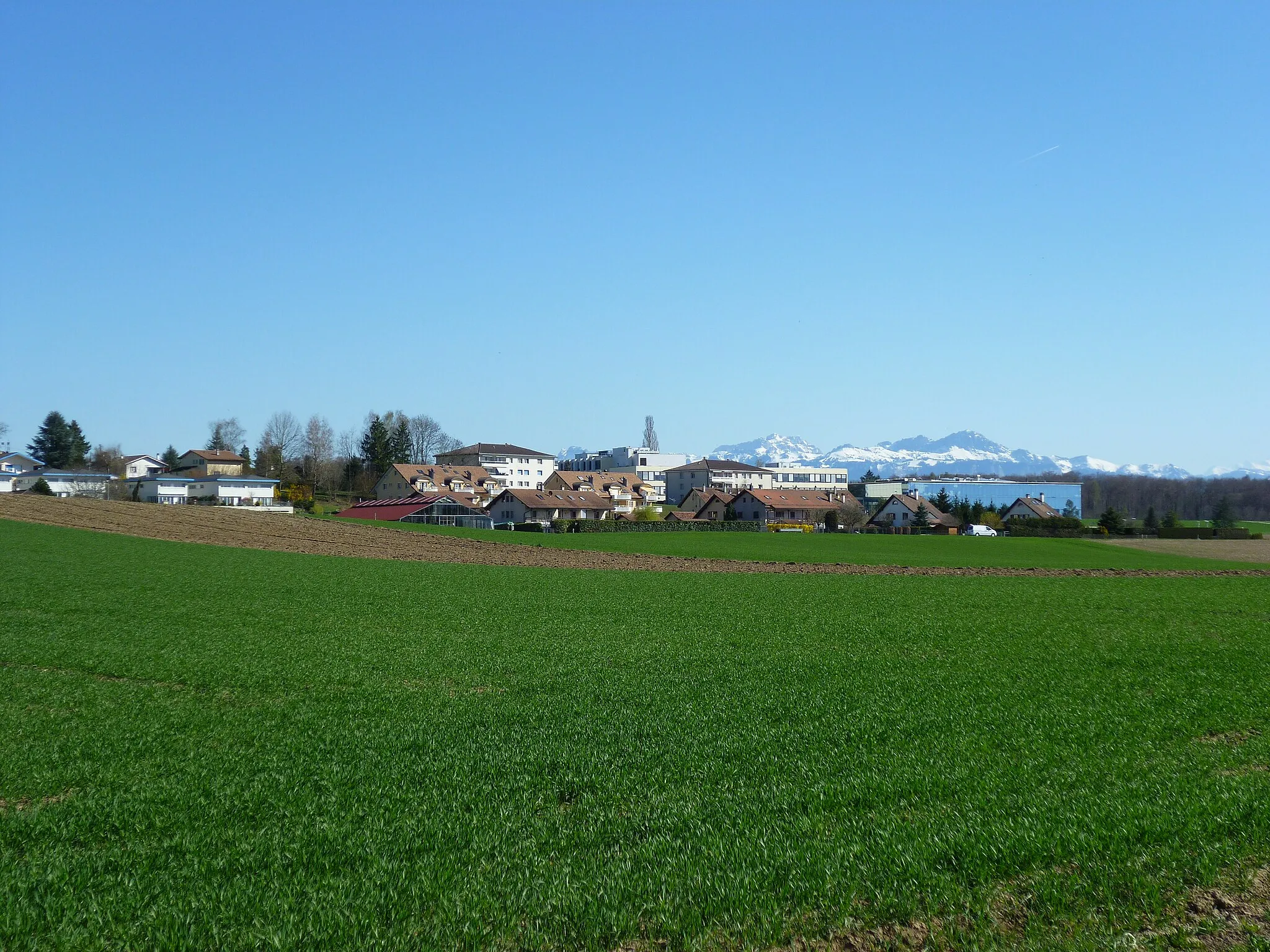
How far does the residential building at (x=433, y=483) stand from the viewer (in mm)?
143125

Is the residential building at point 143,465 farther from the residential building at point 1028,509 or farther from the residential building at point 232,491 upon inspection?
the residential building at point 1028,509

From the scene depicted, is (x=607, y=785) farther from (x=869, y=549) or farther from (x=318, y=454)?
(x=318, y=454)

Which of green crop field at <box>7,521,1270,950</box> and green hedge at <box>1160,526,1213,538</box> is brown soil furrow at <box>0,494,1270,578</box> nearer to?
green crop field at <box>7,521,1270,950</box>

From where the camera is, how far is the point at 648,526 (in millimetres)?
111312

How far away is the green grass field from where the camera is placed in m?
64.9

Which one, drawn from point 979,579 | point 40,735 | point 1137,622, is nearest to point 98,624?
point 40,735

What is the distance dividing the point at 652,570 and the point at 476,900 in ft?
149

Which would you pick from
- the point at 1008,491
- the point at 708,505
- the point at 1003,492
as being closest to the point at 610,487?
the point at 708,505

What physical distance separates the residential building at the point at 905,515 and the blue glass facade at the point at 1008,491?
94.3ft

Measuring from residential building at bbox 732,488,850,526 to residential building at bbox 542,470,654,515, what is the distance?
1992 cm

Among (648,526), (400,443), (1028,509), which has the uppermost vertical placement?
(400,443)

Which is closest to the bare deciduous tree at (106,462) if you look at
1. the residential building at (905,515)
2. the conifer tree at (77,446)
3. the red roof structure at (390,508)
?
the conifer tree at (77,446)

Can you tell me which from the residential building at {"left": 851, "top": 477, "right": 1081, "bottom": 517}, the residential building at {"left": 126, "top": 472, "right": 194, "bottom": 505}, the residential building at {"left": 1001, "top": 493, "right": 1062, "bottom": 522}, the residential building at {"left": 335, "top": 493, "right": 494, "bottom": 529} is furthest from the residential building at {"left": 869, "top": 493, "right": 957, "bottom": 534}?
the residential building at {"left": 126, "top": 472, "right": 194, "bottom": 505}

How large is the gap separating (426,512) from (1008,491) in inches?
4964
